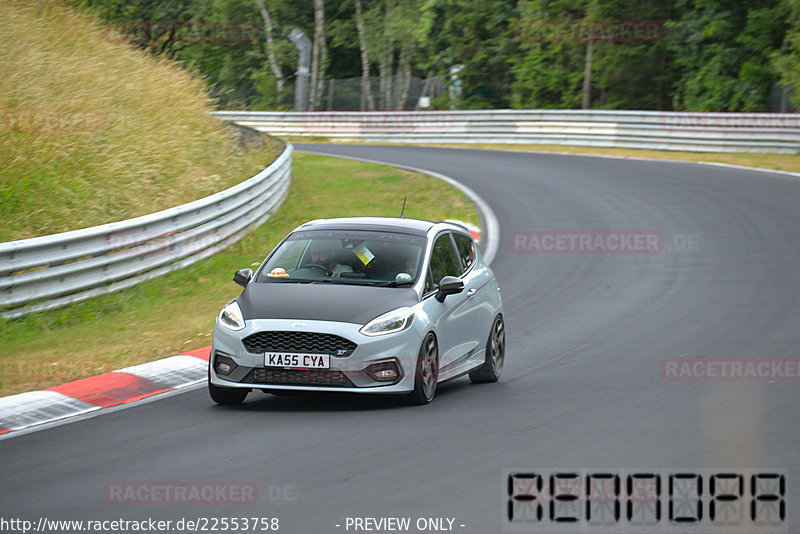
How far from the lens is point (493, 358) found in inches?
429

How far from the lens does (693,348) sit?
1183 centimetres

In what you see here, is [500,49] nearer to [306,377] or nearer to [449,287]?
[449,287]

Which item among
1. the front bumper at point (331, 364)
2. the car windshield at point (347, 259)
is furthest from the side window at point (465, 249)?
the front bumper at point (331, 364)

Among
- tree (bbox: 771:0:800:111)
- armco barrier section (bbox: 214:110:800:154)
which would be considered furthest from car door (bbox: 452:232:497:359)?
tree (bbox: 771:0:800:111)

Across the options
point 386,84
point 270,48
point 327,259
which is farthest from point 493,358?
point 270,48

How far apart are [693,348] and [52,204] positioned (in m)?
9.21

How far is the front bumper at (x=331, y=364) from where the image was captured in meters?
8.81

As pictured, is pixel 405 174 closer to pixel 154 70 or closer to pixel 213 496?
pixel 154 70

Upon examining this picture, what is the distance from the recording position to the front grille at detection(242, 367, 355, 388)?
8812mm

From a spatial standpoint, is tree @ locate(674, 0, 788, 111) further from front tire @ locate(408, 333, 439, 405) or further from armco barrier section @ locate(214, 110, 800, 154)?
front tire @ locate(408, 333, 439, 405)

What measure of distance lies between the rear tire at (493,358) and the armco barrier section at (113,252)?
528 cm

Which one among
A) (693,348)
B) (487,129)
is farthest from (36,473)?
(487,129)

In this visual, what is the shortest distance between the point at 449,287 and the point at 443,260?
78 cm

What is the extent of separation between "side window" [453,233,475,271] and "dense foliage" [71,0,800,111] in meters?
19.7
